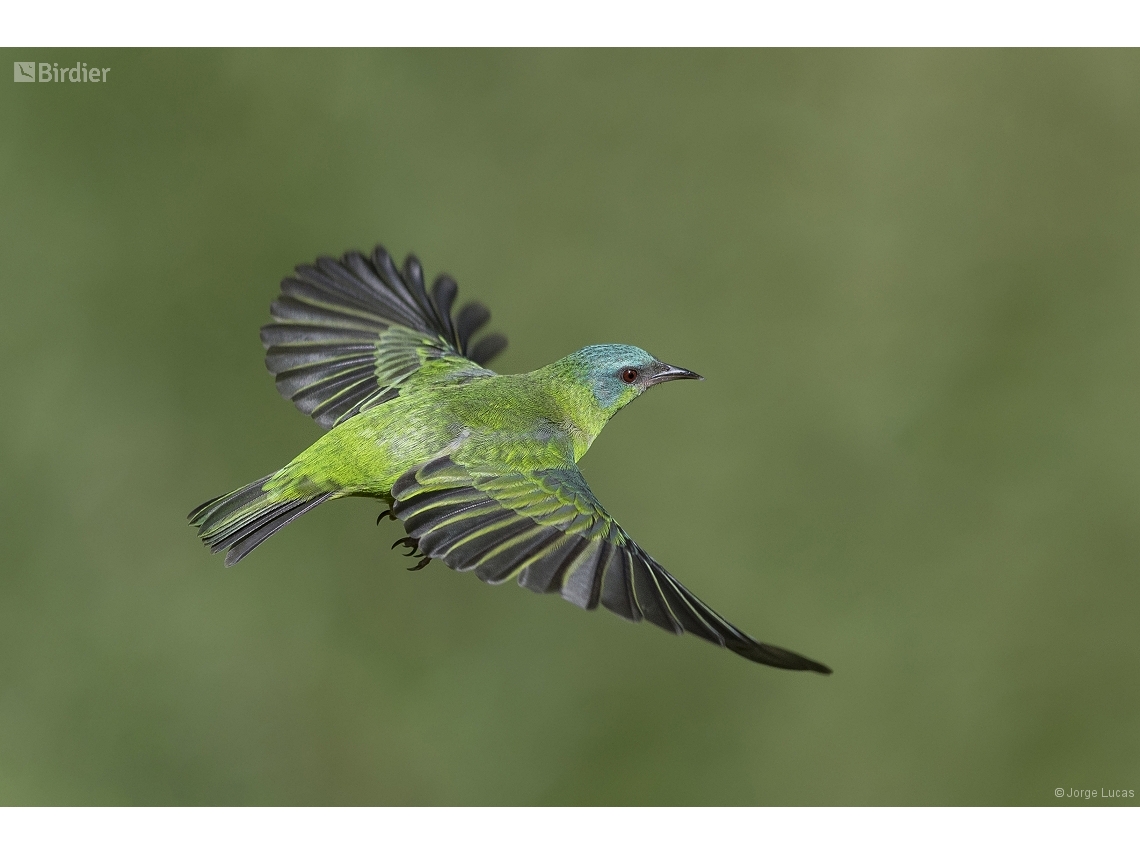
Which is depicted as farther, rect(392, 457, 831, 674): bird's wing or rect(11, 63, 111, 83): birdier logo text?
rect(11, 63, 111, 83): birdier logo text

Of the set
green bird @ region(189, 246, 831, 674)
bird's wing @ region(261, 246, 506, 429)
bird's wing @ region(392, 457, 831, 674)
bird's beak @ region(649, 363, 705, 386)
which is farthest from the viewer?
bird's wing @ region(261, 246, 506, 429)

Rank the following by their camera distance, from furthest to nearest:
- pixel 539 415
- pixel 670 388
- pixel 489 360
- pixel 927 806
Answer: pixel 670 388 < pixel 927 806 < pixel 489 360 < pixel 539 415

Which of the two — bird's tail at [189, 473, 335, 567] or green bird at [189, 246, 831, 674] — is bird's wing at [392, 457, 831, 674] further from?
bird's tail at [189, 473, 335, 567]

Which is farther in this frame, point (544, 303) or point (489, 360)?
point (544, 303)

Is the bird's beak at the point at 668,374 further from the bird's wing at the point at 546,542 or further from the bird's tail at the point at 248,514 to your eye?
the bird's tail at the point at 248,514

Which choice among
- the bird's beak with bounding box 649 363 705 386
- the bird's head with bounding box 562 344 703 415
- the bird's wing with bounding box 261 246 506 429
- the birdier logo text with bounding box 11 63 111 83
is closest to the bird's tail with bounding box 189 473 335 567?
the bird's wing with bounding box 261 246 506 429

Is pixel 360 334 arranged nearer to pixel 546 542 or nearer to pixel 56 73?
pixel 546 542

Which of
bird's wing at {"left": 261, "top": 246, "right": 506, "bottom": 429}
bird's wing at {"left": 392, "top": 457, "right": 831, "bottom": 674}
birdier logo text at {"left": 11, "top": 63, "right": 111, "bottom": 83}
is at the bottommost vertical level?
bird's wing at {"left": 392, "top": 457, "right": 831, "bottom": 674}

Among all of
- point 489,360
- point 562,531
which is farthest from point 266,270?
point 562,531

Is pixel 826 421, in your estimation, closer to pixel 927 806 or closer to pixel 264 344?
pixel 927 806
